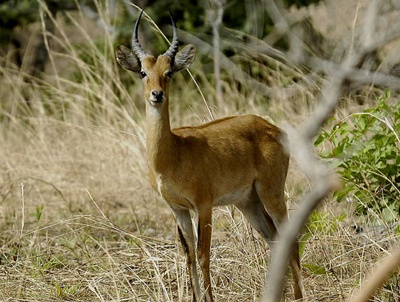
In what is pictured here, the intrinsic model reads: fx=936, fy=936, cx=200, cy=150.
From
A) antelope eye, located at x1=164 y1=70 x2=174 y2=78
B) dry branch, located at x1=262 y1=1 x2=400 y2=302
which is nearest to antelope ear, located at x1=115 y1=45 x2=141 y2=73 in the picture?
antelope eye, located at x1=164 y1=70 x2=174 y2=78

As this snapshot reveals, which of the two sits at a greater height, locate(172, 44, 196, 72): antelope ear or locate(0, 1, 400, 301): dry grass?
locate(172, 44, 196, 72): antelope ear

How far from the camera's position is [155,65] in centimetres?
506

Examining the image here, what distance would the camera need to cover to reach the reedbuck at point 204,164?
16.6ft

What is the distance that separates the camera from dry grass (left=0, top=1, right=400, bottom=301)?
4957mm

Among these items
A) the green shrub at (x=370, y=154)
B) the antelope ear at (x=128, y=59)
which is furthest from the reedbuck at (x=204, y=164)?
the green shrub at (x=370, y=154)

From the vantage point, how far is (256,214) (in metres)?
5.55

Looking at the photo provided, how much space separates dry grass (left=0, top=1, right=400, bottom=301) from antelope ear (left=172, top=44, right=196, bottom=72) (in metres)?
0.84

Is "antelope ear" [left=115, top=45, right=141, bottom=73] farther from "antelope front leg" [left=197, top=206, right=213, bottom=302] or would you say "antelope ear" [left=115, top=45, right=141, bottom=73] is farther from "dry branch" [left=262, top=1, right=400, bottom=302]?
"dry branch" [left=262, top=1, right=400, bottom=302]

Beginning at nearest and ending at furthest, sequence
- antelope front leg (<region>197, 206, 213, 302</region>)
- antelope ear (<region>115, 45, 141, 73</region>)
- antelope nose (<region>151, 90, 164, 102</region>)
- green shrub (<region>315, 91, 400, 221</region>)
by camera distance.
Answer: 1. antelope nose (<region>151, 90, 164, 102</region>)
2. antelope front leg (<region>197, 206, 213, 302</region>)
3. antelope ear (<region>115, 45, 141, 73</region>)
4. green shrub (<region>315, 91, 400, 221</region>)

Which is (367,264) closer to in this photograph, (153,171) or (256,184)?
(256,184)

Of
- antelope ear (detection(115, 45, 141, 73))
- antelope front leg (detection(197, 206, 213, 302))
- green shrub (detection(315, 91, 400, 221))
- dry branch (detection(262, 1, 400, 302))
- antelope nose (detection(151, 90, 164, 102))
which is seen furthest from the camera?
green shrub (detection(315, 91, 400, 221))

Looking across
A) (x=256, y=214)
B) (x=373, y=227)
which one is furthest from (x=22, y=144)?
(x=373, y=227)

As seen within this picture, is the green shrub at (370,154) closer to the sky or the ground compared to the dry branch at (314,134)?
closer to the ground

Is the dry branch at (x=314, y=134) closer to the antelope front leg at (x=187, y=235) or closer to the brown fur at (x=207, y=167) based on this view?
the brown fur at (x=207, y=167)
